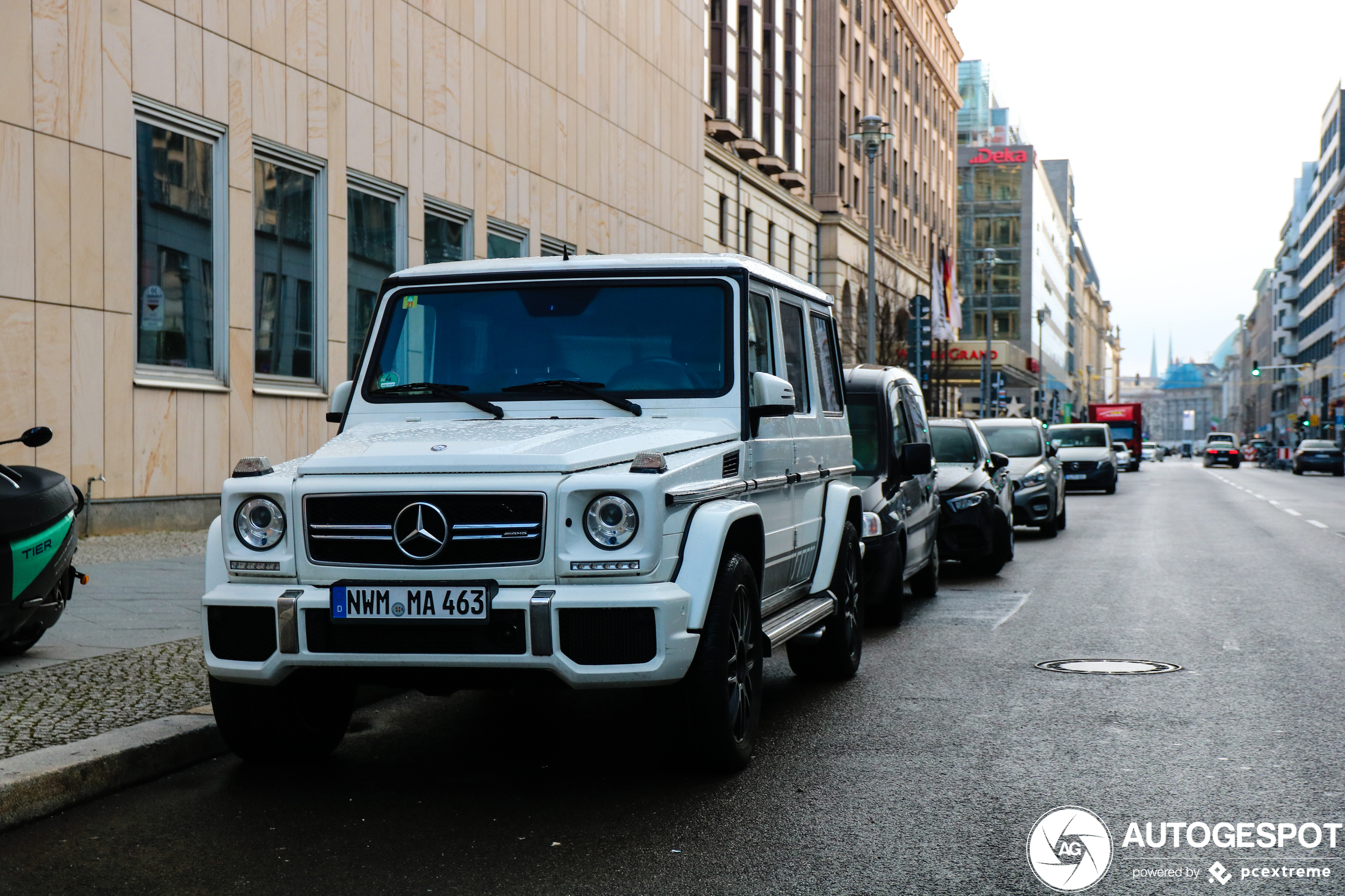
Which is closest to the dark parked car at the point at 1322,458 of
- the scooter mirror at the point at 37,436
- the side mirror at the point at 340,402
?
the side mirror at the point at 340,402

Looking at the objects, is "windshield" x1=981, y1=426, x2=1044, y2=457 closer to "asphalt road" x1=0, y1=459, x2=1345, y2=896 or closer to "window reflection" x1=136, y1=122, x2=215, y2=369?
"window reflection" x1=136, y1=122, x2=215, y2=369

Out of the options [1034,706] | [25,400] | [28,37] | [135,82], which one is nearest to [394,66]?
[135,82]

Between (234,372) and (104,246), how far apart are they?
2.52 meters

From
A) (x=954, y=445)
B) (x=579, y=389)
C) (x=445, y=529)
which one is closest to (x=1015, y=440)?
(x=954, y=445)

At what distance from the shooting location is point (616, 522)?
518 cm

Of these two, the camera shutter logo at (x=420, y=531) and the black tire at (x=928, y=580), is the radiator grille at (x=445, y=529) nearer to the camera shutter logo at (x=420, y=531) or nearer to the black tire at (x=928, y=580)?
the camera shutter logo at (x=420, y=531)

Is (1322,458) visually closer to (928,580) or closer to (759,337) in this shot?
(928,580)

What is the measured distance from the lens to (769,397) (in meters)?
6.28

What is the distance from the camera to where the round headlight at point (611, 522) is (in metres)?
5.16

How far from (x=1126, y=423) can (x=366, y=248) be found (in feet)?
190


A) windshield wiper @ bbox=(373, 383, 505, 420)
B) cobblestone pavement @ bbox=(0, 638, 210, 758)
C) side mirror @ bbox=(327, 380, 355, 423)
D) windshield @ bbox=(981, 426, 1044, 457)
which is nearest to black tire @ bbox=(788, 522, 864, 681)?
windshield wiper @ bbox=(373, 383, 505, 420)

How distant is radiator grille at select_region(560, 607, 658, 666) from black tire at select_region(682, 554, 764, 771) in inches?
13.8

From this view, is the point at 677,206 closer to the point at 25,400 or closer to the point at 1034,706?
the point at 25,400

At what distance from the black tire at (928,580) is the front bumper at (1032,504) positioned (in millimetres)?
8160
